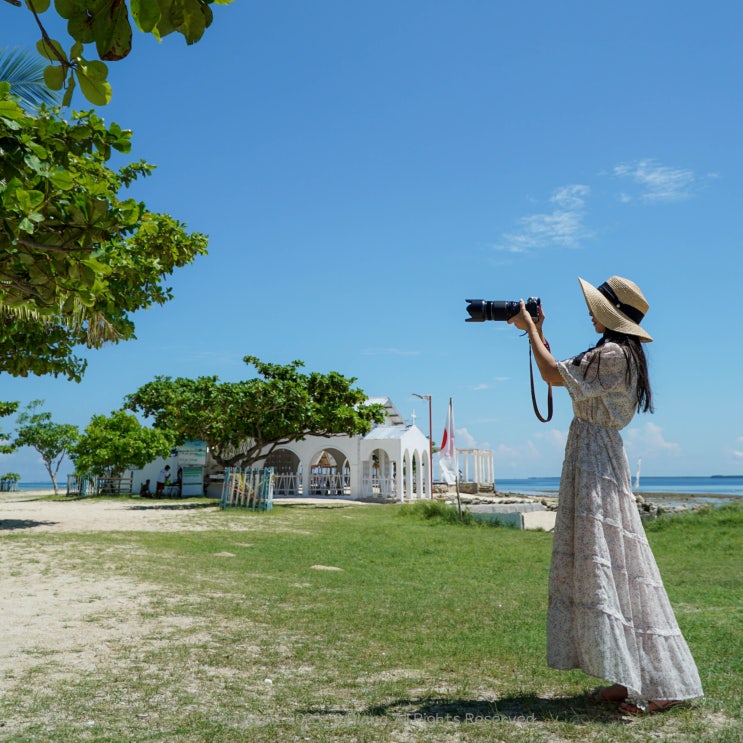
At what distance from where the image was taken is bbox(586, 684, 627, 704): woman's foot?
3.47 metres

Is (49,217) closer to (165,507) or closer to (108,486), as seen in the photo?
(165,507)

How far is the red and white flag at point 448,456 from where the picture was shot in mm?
18219

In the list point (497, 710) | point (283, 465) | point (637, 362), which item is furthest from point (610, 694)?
point (283, 465)

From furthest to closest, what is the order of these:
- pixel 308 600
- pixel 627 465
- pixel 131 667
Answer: pixel 308 600
pixel 131 667
pixel 627 465

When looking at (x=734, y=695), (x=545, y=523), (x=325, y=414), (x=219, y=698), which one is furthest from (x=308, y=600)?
(x=325, y=414)

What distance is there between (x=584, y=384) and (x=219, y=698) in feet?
8.71

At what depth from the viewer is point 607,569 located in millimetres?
3303

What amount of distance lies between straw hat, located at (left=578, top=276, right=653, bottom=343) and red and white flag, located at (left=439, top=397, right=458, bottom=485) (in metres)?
14.4

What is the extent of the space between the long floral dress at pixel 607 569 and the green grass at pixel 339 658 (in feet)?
0.87

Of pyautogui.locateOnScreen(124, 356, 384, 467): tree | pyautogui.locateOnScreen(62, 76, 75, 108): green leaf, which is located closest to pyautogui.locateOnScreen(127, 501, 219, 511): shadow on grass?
pyautogui.locateOnScreen(124, 356, 384, 467): tree

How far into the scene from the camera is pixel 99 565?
915 cm

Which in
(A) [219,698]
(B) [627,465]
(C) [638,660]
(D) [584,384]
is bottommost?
(A) [219,698]

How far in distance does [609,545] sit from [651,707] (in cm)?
79

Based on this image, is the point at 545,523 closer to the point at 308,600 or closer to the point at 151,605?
the point at 308,600
